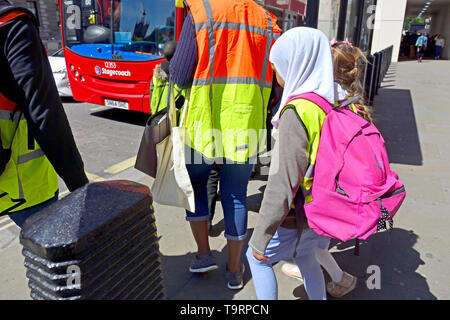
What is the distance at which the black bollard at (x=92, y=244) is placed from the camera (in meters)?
1.26

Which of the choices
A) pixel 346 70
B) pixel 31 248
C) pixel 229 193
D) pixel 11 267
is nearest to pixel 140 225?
pixel 31 248

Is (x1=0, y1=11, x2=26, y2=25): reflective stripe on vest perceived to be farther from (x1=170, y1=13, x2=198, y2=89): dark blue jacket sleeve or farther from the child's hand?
the child's hand

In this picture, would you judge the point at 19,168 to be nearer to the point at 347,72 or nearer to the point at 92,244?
the point at 92,244

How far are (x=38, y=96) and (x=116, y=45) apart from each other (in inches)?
217

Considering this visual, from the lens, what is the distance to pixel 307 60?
1635 mm

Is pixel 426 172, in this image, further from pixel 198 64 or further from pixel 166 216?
pixel 198 64

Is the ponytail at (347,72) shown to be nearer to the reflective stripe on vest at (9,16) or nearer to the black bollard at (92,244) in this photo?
the black bollard at (92,244)

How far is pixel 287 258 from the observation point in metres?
1.90

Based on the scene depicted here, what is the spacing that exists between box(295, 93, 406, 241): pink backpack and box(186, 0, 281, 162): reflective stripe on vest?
0.51 meters

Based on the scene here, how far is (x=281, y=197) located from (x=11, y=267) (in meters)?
2.20

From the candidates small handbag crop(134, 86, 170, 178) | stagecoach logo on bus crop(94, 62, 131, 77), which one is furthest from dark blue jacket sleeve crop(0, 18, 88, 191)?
stagecoach logo on bus crop(94, 62, 131, 77)

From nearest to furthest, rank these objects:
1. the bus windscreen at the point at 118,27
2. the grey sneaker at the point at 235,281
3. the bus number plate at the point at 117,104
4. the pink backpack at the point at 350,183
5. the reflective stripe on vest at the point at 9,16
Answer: the reflective stripe on vest at the point at 9,16
the pink backpack at the point at 350,183
the grey sneaker at the point at 235,281
the bus windscreen at the point at 118,27
the bus number plate at the point at 117,104

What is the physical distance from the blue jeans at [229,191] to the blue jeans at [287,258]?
0.41 meters

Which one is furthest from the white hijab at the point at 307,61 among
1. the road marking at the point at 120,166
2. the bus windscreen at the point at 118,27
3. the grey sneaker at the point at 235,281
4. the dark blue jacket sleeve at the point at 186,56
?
the bus windscreen at the point at 118,27
